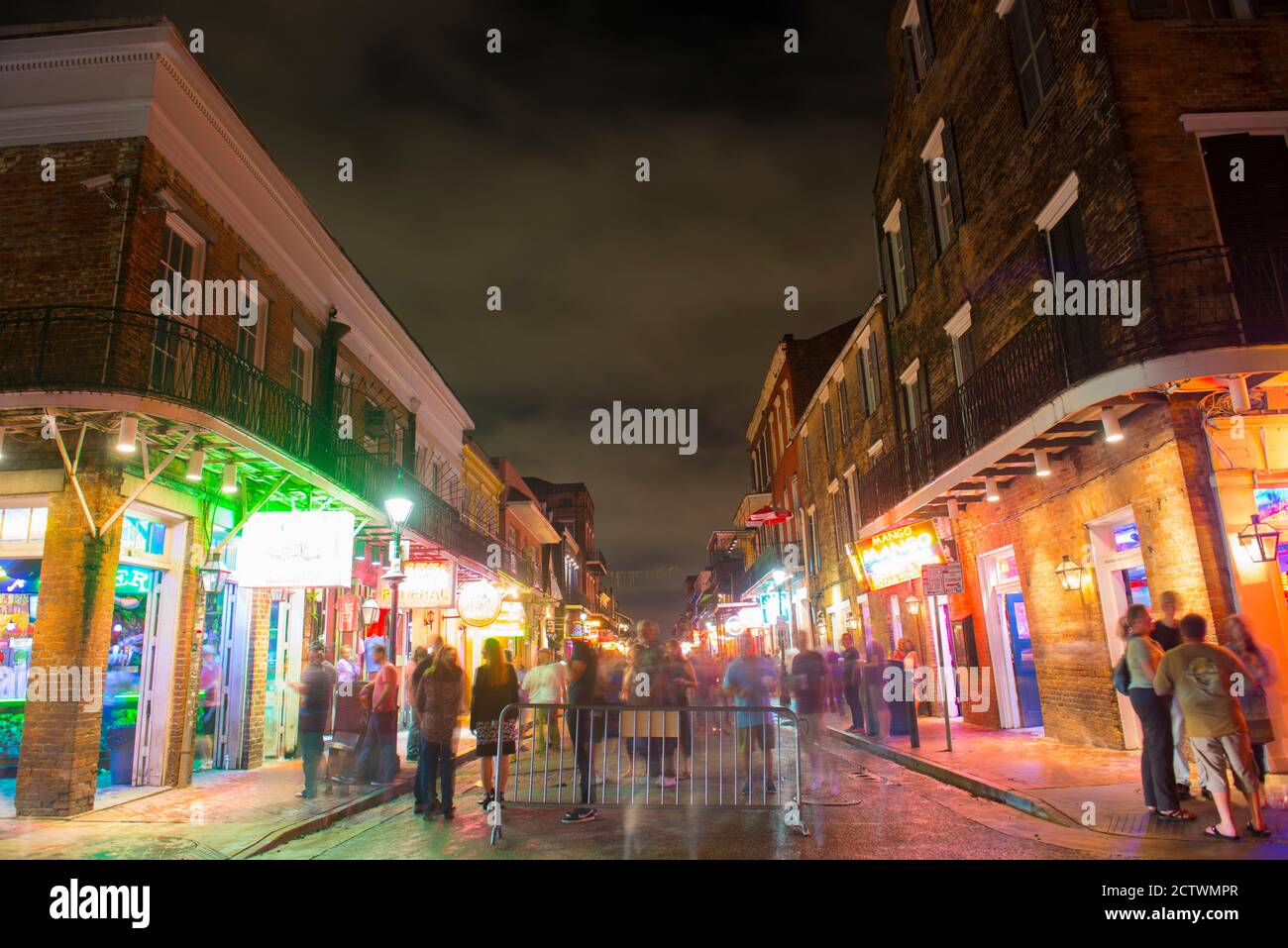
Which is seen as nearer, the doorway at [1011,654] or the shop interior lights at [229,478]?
the shop interior lights at [229,478]

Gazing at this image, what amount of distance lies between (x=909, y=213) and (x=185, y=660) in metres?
16.6

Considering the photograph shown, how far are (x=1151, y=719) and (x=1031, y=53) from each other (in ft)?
33.4

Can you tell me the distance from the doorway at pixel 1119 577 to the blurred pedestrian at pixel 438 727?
8679 mm

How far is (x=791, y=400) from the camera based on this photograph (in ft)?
111

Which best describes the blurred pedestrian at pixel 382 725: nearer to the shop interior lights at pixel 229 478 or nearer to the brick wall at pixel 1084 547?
the shop interior lights at pixel 229 478

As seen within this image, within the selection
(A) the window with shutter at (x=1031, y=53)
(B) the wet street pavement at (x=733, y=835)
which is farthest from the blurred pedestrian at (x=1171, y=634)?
(A) the window with shutter at (x=1031, y=53)

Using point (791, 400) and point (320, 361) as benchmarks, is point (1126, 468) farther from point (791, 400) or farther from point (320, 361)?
point (791, 400)

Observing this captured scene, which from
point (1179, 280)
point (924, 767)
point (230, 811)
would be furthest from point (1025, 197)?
point (230, 811)

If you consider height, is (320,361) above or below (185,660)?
above

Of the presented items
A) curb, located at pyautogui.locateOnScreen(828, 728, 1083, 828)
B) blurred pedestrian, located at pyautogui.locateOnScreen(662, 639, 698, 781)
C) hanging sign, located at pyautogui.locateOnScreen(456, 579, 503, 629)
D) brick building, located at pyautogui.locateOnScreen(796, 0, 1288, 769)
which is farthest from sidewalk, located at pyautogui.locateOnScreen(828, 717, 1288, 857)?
hanging sign, located at pyautogui.locateOnScreen(456, 579, 503, 629)

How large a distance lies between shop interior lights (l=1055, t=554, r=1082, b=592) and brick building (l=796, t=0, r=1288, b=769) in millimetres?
32

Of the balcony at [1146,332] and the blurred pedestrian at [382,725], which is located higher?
the balcony at [1146,332]

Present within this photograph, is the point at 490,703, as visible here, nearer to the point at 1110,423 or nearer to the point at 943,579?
the point at 943,579

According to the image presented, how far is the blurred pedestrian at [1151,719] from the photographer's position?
275 inches
